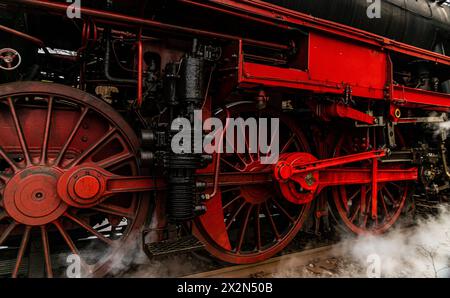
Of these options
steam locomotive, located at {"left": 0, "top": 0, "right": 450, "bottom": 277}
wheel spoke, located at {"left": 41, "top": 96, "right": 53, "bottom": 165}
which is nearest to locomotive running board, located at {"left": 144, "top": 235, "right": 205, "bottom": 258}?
steam locomotive, located at {"left": 0, "top": 0, "right": 450, "bottom": 277}

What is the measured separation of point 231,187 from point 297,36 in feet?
5.09

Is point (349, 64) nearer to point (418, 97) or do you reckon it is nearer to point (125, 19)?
point (418, 97)

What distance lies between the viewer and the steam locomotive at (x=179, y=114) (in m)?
2.10

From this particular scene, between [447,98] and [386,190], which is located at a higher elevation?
[447,98]

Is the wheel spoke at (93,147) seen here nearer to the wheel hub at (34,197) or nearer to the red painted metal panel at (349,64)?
the wheel hub at (34,197)

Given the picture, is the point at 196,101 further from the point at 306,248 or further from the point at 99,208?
the point at 306,248

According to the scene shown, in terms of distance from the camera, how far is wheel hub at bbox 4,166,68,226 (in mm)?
1959

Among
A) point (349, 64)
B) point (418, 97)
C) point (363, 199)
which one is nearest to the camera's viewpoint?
point (349, 64)

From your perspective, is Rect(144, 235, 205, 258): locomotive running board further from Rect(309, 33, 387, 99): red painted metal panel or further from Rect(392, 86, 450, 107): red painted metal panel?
Rect(392, 86, 450, 107): red painted metal panel

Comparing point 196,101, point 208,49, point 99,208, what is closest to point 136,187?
point 99,208

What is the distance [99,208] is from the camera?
90.6 inches

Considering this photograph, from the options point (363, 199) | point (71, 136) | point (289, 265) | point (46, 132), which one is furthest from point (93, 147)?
point (363, 199)

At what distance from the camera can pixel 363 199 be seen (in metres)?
3.69

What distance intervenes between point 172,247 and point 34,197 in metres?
1.02
